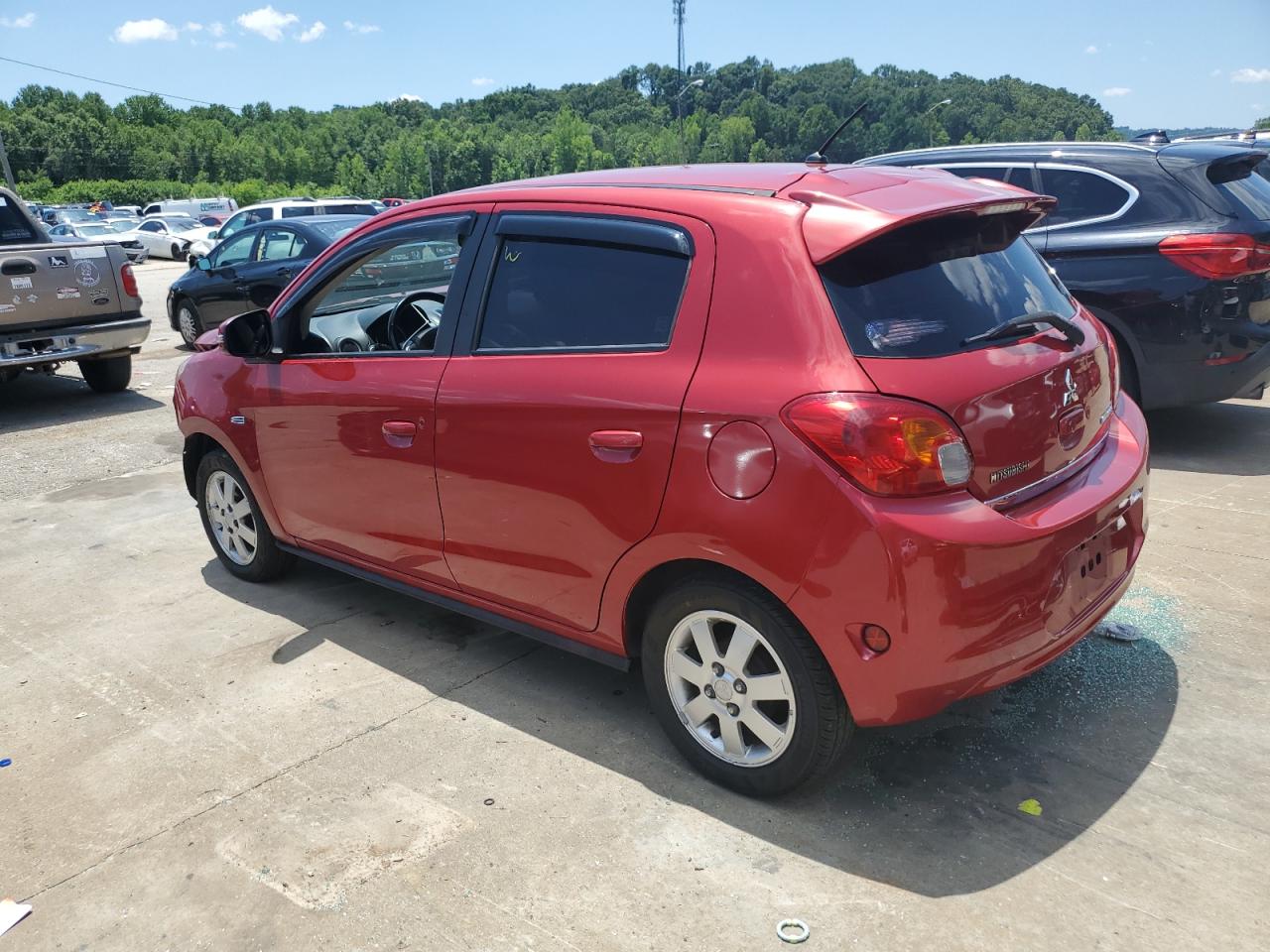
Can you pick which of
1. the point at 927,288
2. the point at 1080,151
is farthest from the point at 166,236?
the point at 927,288

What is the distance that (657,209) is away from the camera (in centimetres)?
306

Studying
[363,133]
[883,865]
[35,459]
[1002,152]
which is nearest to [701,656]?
[883,865]

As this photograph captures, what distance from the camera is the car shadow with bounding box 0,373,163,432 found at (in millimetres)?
9039

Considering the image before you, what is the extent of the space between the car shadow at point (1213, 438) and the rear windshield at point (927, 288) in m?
3.60

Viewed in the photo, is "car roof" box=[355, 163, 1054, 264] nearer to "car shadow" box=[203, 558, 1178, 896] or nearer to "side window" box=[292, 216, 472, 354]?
"side window" box=[292, 216, 472, 354]

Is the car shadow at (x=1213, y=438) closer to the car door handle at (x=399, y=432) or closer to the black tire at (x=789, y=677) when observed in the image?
the black tire at (x=789, y=677)

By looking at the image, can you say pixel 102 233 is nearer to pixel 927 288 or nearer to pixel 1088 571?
pixel 927 288

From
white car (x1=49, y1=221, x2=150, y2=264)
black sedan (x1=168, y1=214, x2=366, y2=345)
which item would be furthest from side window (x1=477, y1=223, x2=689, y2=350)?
white car (x1=49, y1=221, x2=150, y2=264)

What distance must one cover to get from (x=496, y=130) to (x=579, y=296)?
136m

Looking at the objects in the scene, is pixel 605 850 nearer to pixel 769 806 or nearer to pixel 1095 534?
pixel 769 806

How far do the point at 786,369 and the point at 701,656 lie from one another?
89cm

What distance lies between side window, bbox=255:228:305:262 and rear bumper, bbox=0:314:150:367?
7.71ft

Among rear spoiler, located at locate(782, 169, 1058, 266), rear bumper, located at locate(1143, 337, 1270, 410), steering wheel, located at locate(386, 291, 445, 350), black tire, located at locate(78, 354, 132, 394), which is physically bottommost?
black tire, located at locate(78, 354, 132, 394)

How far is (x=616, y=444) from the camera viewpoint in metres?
2.97
